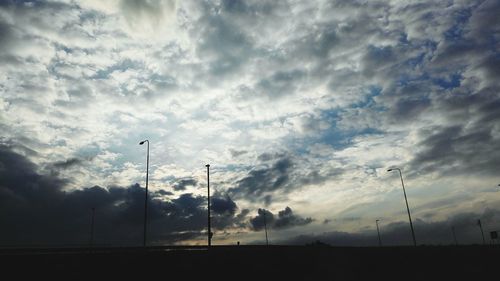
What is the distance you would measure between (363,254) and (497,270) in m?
19.0

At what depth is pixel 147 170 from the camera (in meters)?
41.8

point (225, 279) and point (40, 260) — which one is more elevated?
point (40, 260)

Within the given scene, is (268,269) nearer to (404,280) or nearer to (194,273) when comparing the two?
(194,273)

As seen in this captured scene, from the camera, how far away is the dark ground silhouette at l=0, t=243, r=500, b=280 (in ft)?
69.8

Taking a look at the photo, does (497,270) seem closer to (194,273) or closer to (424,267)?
(424,267)

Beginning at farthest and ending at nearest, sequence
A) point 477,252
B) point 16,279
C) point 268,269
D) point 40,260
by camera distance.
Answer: point 477,252, point 268,269, point 40,260, point 16,279

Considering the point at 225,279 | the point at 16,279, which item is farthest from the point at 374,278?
the point at 16,279

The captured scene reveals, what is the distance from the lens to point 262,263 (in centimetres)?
2962

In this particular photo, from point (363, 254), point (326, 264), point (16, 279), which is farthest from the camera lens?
point (363, 254)

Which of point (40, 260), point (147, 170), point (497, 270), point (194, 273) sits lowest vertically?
point (497, 270)

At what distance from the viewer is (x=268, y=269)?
2922cm

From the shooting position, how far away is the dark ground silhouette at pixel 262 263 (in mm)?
21266

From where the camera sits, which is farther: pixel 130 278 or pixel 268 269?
pixel 268 269

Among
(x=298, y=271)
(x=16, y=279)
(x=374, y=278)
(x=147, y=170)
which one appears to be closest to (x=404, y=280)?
(x=374, y=278)
